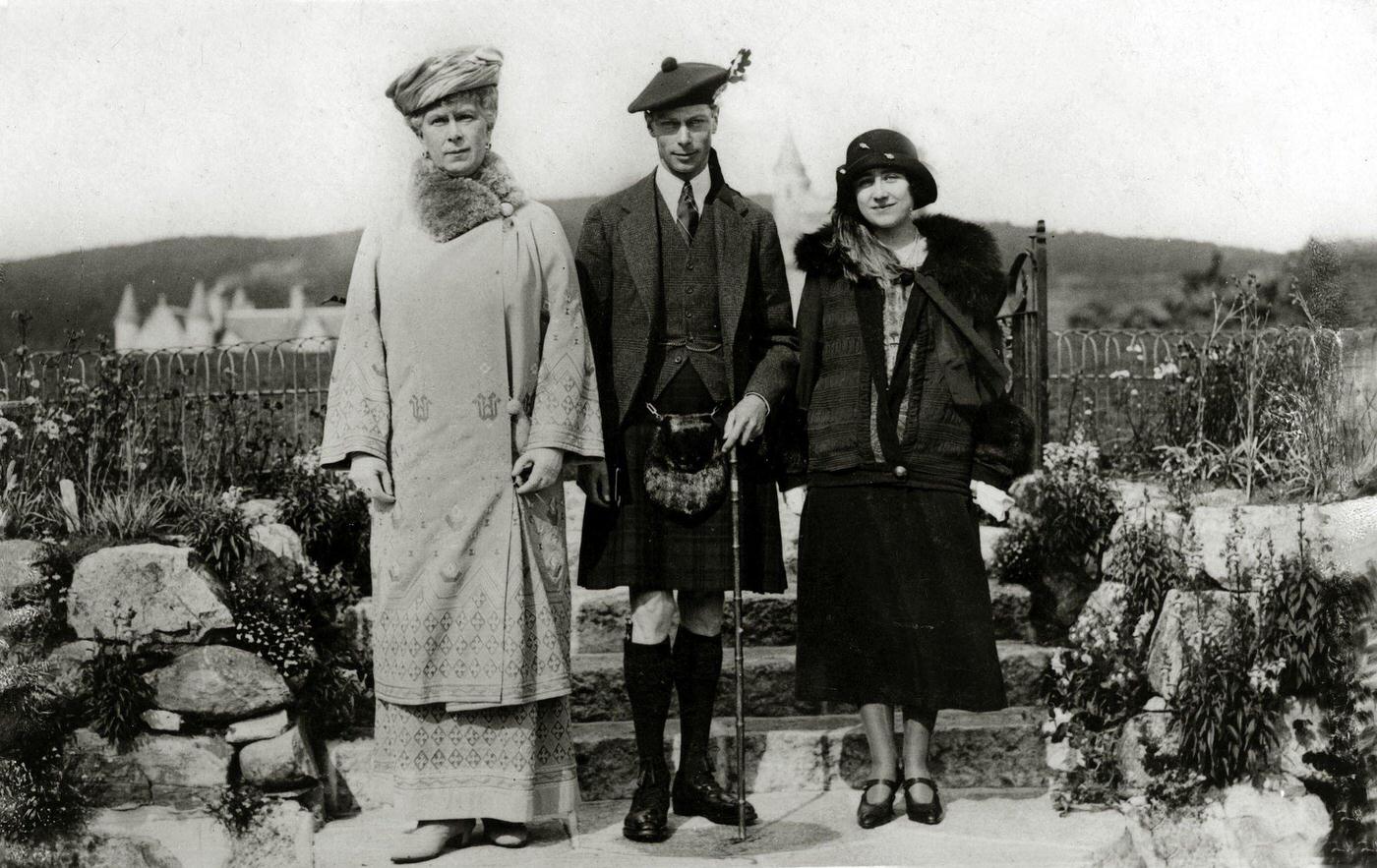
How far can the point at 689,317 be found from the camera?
3.80m

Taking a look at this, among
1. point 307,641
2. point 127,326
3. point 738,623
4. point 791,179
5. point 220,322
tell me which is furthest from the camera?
point 220,322

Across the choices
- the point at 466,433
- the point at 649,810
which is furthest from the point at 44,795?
the point at 649,810

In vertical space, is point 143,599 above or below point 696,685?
above

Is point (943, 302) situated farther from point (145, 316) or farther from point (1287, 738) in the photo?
point (145, 316)

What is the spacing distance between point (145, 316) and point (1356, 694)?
7010 millimetres

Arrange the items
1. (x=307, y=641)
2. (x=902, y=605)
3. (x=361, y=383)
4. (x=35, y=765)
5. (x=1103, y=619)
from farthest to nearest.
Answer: (x=1103, y=619) → (x=307, y=641) → (x=35, y=765) → (x=902, y=605) → (x=361, y=383)

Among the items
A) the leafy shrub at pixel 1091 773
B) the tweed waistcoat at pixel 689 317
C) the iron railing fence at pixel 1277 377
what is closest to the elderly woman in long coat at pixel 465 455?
the tweed waistcoat at pixel 689 317

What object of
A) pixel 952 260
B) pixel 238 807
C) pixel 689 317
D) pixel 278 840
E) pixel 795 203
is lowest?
pixel 278 840

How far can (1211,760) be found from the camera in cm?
387

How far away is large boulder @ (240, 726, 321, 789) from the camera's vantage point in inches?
163

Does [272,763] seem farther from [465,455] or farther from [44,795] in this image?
[465,455]

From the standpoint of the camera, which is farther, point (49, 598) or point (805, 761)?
point (805, 761)

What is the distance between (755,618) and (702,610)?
52.3 inches

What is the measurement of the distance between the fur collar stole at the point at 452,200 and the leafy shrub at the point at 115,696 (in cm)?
185
